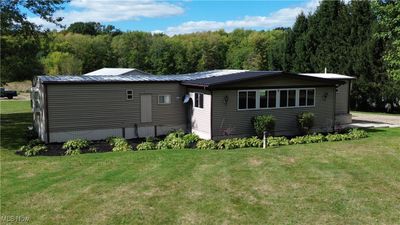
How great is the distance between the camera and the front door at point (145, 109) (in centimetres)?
1988

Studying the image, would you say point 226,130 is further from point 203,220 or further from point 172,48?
point 172,48

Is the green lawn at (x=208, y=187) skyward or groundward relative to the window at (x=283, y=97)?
groundward

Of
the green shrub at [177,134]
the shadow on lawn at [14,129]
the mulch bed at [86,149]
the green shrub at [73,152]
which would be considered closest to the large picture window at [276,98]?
the green shrub at [177,134]

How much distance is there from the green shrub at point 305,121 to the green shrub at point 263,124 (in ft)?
5.85

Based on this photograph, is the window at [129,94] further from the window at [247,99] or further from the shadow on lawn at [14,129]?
the window at [247,99]

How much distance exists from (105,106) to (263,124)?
7.17 meters

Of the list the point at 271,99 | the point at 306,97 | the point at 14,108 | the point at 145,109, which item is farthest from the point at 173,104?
the point at 14,108

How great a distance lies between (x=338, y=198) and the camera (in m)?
9.28

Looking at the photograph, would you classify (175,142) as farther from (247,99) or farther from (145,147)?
(247,99)

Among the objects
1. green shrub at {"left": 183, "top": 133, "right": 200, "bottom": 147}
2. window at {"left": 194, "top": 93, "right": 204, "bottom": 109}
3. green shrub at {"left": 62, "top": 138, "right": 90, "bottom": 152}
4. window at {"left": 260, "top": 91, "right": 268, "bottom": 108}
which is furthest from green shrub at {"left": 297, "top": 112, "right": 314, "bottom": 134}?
green shrub at {"left": 62, "top": 138, "right": 90, "bottom": 152}

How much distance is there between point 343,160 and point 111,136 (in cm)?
1039

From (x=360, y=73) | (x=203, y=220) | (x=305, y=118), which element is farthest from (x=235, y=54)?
(x=203, y=220)

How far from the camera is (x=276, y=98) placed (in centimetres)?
2006

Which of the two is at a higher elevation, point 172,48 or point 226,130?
point 172,48
